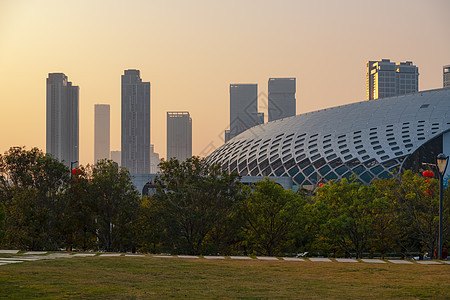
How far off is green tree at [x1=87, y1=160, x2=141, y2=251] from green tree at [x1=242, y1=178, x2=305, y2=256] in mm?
7335

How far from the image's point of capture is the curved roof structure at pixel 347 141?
7362 centimetres

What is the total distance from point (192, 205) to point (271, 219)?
17.5 ft

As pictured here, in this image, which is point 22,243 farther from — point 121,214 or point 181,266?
point 181,266

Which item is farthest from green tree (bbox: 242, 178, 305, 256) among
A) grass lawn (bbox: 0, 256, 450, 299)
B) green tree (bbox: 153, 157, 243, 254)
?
grass lawn (bbox: 0, 256, 450, 299)

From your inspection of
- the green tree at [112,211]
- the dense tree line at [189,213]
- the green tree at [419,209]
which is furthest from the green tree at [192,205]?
the green tree at [419,209]

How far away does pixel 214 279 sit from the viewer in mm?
16312

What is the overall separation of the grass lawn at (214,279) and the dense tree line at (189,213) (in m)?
15.2

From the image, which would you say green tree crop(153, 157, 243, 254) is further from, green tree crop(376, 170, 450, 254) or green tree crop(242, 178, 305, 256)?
green tree crop(376, 170, 450, 254)

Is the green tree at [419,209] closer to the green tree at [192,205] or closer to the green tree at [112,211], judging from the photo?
the green tree at [192,205]

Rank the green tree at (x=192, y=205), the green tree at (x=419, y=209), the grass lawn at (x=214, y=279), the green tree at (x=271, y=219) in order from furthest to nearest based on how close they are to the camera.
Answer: the green tree at (x=419, y=209) < the green tree at (x=271, y=219) < the green tree at (x=192, y=205) < the grass lawn at (x=214, y=279)

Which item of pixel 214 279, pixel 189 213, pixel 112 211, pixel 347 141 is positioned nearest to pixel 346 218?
pixel 189 213

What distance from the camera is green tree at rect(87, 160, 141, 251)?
121 feet

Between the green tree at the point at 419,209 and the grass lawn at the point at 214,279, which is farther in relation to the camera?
the green tree at the point at 419,209

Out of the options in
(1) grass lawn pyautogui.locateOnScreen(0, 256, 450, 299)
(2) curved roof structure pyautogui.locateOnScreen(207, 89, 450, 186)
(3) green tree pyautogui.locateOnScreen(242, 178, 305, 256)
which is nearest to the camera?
(1) grass lawn pyautogui.locateOnScreen(0, 256, 450, 299)
